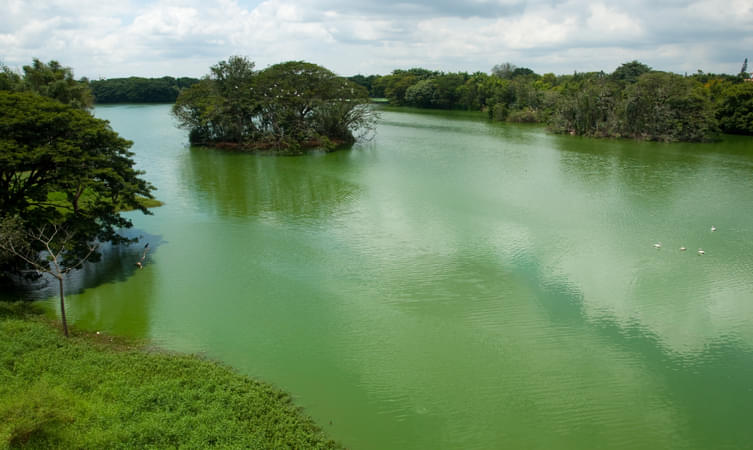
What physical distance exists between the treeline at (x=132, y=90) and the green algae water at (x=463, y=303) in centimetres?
6912

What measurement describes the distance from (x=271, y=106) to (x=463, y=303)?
2518 centimetres

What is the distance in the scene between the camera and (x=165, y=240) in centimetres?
1638

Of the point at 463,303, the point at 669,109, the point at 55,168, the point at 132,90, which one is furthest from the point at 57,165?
the point at 132,90

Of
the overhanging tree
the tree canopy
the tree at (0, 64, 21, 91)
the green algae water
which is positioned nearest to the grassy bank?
the green algae water

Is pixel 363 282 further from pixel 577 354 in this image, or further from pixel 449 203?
pixel 449 203

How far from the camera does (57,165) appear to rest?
13.0m

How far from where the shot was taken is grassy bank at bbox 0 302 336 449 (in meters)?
7.14

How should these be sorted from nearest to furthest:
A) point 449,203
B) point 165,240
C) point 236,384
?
1. point 236,384
2. point 165,240
3. point 449,203

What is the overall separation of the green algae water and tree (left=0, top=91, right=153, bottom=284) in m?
1.51

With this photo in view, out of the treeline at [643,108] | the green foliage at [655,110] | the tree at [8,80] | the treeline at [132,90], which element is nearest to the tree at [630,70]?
the treeline at [643,108]

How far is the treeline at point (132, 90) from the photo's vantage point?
8325 cm

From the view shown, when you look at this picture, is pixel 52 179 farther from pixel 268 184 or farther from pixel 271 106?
pixel 271 106

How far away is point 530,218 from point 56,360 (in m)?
15.7

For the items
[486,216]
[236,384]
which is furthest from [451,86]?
[236,384]
